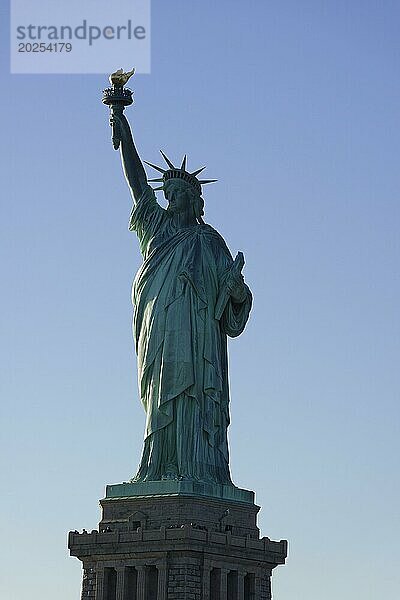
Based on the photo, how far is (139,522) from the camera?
164 ft

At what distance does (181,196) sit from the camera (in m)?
53.7

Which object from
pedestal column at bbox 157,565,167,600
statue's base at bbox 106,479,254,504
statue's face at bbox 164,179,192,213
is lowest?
pedestal column at bbox 157,565,167,600

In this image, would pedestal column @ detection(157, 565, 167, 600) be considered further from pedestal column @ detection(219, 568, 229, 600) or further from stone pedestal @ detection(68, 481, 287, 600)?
pedestal column @ detection(219, 568, 229, 600)

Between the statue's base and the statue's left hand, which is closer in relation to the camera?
the statue's base

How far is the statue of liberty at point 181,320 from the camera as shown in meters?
51.0

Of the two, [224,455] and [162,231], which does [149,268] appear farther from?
[224,455]

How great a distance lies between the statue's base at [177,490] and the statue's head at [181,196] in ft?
25.9

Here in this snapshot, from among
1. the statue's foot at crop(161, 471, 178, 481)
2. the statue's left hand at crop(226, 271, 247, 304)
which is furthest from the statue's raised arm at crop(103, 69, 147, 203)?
the statue's foot at crop(161, 471, 178, 481)

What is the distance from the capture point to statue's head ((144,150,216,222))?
176ft

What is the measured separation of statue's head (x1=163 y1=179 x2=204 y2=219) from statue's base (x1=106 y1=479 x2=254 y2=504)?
7.90m

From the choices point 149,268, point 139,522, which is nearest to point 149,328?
point 149,268

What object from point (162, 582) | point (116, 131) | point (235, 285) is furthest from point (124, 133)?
point (162, 582)

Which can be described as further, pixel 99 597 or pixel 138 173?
pixel 138 173

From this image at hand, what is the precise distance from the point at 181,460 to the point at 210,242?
6290mm
